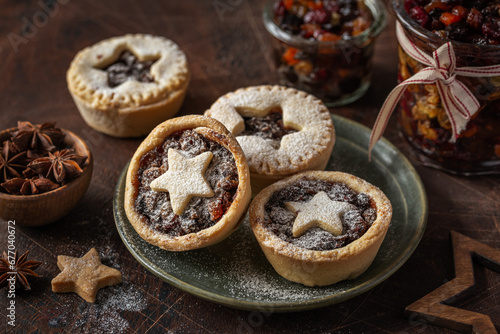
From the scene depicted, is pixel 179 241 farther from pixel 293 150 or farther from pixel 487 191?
pixel 487 191

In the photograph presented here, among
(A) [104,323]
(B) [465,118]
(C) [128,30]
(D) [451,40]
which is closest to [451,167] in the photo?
(B) [465,118]

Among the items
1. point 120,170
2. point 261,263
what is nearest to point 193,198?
point 261,263

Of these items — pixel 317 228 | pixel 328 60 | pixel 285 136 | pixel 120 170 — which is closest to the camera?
pixel 317 228

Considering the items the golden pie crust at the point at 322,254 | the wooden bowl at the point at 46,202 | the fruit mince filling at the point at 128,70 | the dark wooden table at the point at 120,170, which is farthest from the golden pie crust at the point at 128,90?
the golden pie crust at the point at 322,254

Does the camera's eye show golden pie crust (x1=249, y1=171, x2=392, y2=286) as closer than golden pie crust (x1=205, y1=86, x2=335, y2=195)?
Yes

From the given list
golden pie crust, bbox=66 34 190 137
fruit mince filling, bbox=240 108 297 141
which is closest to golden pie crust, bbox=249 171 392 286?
fruit mince filling, bbox=240 108 297 141

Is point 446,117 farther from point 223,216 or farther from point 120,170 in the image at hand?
point 120,170

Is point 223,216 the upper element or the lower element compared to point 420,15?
lower

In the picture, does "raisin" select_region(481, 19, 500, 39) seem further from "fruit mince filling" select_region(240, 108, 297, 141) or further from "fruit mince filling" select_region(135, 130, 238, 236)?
"fruit mince filling" select_region(135, 130, 238, 236)
